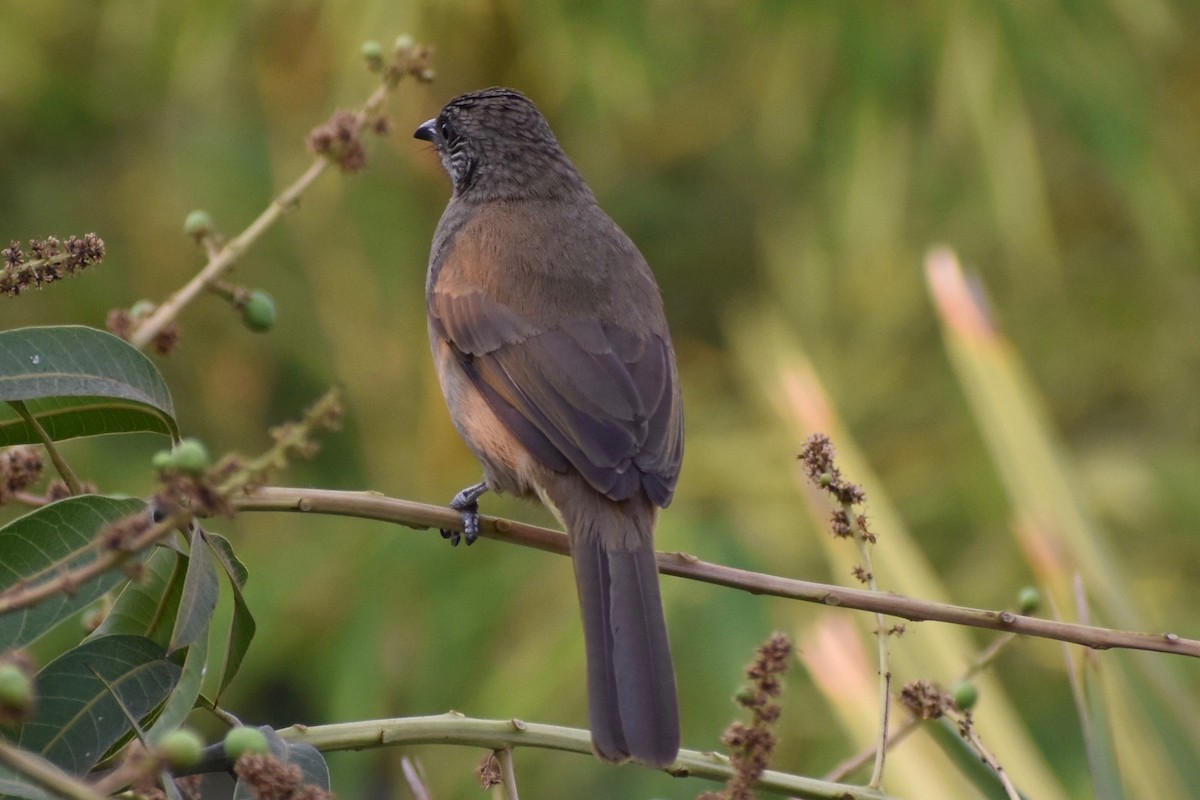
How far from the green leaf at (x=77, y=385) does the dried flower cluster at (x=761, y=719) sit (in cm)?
79

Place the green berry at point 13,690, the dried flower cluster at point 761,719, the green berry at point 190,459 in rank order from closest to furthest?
1. the green berry at point 13,690
2. the green berry at point 190,459
3. the dried flower cluster at point 761,719

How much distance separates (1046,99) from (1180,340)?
56.9 inches

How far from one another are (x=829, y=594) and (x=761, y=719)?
1.20 feet

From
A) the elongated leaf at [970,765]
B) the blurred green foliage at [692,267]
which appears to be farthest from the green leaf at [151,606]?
the blurred green foliage at [692,267]

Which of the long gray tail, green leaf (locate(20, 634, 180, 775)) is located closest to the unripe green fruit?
green leaf (locate(20, 634, 180, 775))

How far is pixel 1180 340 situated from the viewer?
7008 mm

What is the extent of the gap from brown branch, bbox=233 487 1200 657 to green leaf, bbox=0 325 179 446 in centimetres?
23

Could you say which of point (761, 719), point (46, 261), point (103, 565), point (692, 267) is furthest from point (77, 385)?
point (692, 267)

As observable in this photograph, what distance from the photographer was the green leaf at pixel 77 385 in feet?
5.40

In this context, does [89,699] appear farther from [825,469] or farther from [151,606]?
[825,469]

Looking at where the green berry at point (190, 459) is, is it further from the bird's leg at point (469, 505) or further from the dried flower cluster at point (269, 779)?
the bird's leg at point (469, 505)

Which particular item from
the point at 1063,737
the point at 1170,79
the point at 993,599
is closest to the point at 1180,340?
the point at 1170,79

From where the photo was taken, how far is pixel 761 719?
59.4 inches

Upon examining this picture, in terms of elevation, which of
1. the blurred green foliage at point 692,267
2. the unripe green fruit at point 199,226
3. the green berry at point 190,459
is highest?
the blurred green foliage at point 692,267
